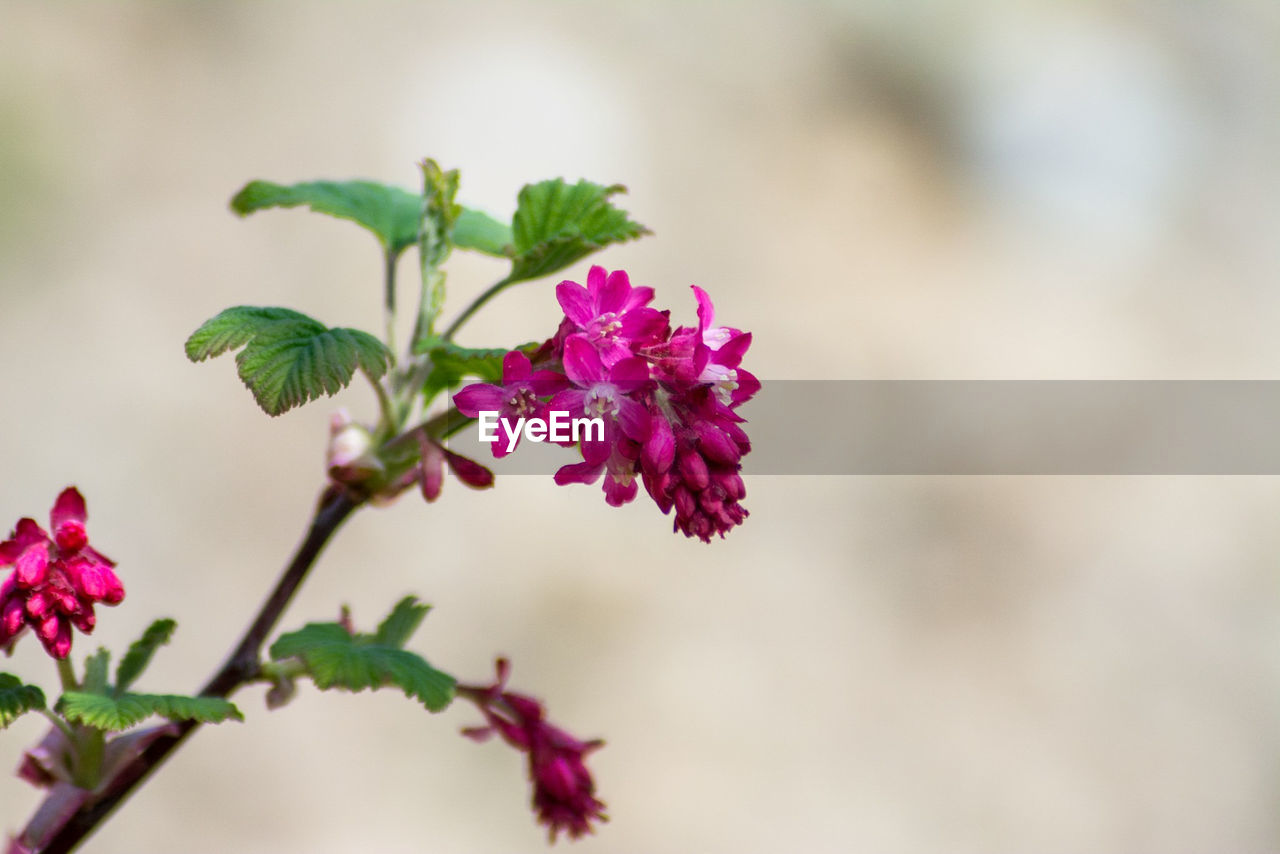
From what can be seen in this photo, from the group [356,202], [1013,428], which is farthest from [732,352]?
[1013,428]

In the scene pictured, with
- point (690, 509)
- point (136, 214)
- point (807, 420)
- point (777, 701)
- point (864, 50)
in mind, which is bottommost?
point (690, 509)

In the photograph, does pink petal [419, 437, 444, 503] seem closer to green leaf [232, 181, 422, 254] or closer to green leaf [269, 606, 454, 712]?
green leaf [269, 606, 454, 712]

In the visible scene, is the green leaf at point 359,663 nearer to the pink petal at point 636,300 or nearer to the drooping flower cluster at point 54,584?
the drooping flower cluster at point 54,584

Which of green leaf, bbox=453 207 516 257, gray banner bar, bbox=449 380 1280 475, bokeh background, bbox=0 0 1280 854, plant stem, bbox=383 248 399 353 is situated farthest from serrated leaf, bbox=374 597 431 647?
gray banner bar, bbox=449 380 1280 475

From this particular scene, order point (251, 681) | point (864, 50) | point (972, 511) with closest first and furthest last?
point (251, 681) → point (972, 511) → point (864, 50)

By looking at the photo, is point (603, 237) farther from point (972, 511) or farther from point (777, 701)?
point (972, 511)

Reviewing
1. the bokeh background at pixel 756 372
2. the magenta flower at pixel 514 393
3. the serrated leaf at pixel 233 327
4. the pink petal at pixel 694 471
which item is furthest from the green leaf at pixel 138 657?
the bokeh background at pixel 756 372

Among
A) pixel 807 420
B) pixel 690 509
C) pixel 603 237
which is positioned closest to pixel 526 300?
pixel 807 420
